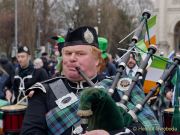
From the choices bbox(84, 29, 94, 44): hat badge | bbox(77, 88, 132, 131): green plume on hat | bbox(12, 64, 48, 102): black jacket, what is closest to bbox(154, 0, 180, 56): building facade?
bbox(12, 64, 48, 102): black jacket

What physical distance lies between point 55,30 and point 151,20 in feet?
139

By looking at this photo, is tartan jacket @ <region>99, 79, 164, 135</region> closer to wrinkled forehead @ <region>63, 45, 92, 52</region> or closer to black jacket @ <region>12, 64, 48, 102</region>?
wrinkled forehead @ <region>63, 45, 92, 52</region>

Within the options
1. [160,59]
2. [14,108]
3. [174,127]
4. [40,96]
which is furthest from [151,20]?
[14,108]

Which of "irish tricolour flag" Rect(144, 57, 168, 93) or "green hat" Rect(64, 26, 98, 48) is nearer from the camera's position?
"green hat" Rect(64, 26, 98, 48)

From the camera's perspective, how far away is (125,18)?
5978 centimetres

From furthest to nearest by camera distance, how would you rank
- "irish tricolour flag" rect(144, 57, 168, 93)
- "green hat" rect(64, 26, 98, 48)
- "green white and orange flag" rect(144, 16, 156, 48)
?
"green white and orange flag" rect(144, 16, 156, 48), "irish tricolour flag" rect(144, 57, 168, 93), "green hat" rect(64, 26, 98, 48)

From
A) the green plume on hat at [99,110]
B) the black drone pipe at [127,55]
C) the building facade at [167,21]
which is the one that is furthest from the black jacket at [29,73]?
the building facade at [167,21]

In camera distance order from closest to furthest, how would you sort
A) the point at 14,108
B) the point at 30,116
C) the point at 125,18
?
the point at 30,116
the point at 14,108
the point at 125,18

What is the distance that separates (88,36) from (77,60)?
238 millimetres

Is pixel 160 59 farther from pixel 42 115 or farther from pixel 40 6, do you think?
pixel 40 6

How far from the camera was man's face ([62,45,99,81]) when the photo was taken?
293 centimetres

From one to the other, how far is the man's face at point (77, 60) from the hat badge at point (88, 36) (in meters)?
0.07

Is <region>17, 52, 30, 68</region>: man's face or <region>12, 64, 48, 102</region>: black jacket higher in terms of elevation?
<region>17, 52, 30, 68</region>: man's face

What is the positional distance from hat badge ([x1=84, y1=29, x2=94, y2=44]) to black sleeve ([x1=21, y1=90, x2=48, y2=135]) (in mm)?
457
